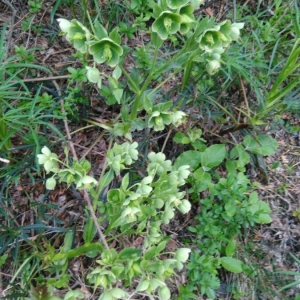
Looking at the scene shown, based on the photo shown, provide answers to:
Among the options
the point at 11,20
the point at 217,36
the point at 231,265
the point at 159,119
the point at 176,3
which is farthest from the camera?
the point at 11,20

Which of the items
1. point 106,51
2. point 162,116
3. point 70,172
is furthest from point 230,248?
point 106,51

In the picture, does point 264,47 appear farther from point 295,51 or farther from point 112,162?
point 112,162

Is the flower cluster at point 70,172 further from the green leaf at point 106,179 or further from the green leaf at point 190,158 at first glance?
the green leaf at point 190,158

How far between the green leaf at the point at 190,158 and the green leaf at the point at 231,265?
40 centimetres

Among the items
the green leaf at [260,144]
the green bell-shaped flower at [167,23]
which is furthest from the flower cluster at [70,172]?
the green leaf at [260,144]

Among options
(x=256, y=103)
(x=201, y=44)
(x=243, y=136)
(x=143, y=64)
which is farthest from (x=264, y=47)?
(x=201, y=44)

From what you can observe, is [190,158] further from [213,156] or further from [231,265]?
[231,265]

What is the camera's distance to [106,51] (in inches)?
47.2

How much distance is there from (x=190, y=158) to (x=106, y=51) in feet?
2.44

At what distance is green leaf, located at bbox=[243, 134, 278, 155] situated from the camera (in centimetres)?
188

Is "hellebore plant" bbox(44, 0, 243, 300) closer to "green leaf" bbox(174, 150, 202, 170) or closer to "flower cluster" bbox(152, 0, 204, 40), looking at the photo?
"flower cluster" bbox(152, 0, 204, 40)

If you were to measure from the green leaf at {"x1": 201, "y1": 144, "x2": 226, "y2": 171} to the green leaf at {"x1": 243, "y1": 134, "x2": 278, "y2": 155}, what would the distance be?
5.0 inches

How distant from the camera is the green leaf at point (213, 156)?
180 centimetres

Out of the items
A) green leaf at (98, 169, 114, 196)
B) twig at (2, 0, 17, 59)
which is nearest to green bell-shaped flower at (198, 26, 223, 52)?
green leaf at (98, 169, 114, 196)
